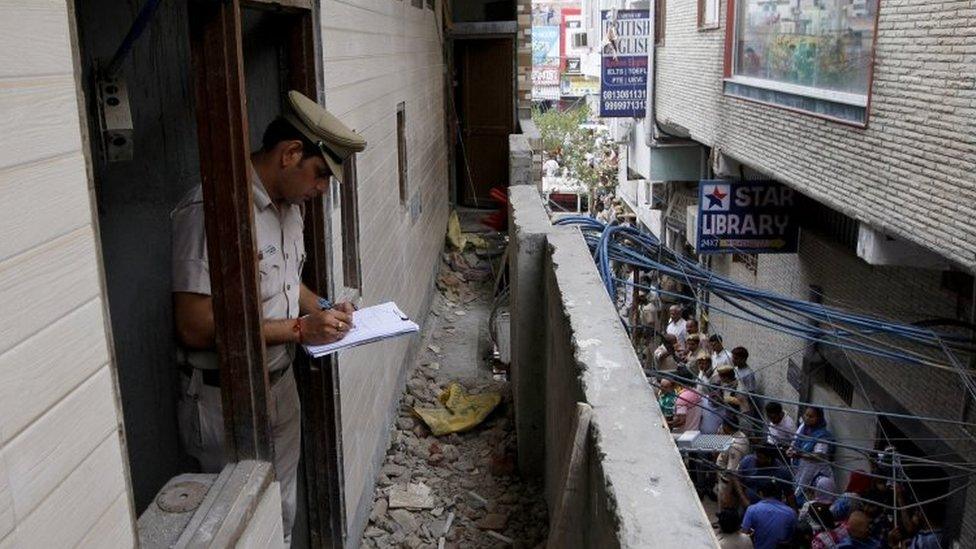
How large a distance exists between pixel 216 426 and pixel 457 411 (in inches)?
156

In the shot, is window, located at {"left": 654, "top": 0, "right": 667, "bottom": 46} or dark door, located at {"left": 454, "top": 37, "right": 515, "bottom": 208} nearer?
dark door, located at {"left": 454, "top": 37, "right": 515, "bottom": 208}

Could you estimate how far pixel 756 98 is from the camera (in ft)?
38.3

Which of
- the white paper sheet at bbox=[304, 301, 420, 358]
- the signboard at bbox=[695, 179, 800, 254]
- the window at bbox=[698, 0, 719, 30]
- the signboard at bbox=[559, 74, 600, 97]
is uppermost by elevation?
the window at bbox=[698, 0, 719, 30]

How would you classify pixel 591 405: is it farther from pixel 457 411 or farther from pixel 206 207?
pixel 457 411

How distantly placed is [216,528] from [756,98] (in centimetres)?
1063

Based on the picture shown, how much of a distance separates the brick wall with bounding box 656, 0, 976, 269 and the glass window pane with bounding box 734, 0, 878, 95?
16.4 inches

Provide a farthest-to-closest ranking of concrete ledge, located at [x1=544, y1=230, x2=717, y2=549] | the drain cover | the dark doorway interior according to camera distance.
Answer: the dark doorway interior
the drain cover
concrete ledge, located at [x1=544, y1=230, x2=717, y2=549]

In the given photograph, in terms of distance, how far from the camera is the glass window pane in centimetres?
849

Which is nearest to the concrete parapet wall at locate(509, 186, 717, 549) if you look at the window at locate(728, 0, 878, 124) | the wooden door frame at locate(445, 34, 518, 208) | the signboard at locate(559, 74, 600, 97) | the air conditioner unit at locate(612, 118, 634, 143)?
the window at locate(728, 0, 878, 124)

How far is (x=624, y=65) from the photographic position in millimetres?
19844

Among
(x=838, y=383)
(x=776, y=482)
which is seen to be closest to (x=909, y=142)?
(x=776, y=482)

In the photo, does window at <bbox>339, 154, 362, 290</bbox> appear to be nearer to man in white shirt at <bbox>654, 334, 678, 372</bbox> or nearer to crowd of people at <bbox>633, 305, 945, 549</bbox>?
crowd of people at <bbox>633, 305, 945, 549</bbox>

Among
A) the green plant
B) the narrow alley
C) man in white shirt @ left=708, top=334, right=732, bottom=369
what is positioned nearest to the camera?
the narrow alley

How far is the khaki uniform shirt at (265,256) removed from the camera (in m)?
3.09
